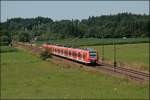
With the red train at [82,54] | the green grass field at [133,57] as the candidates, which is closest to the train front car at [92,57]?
the red train at [82,54]

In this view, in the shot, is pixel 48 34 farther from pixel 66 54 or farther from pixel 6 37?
pixel 66 54

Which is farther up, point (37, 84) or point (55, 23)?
point (55, 23)

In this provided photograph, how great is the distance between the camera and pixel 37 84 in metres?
35.5

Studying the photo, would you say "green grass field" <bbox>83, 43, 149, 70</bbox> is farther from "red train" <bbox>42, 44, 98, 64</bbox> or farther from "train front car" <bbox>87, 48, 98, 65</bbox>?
"red train" <bbox>42, 44, 98, 64</bbox>

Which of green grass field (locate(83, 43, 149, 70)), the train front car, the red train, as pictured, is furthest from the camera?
green grass field (locate(83, 43, 149, 70))

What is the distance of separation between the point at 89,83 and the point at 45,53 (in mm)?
45791

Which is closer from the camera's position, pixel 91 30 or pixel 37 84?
pixel 37 84

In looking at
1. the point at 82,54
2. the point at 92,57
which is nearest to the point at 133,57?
the point at 82,54

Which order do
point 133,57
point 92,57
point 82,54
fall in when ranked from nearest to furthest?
point 92,57
point 82,54
point 133,57

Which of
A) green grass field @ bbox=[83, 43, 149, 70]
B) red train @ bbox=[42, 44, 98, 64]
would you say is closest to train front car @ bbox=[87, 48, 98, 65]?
red train @ bbox=[42, 44, 98, 64]

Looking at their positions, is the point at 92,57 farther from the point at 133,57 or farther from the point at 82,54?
the point at 133,57

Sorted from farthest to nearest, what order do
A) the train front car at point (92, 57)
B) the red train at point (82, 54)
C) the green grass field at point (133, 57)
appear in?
the green grass field at point (133, 57) → the red train at point (82, 54) → the train front car at point (92, 57)

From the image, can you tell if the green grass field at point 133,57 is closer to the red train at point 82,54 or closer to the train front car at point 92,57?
the train front car at point 92,57

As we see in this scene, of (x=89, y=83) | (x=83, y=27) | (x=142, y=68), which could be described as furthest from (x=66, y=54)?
(x=83, y=27)
